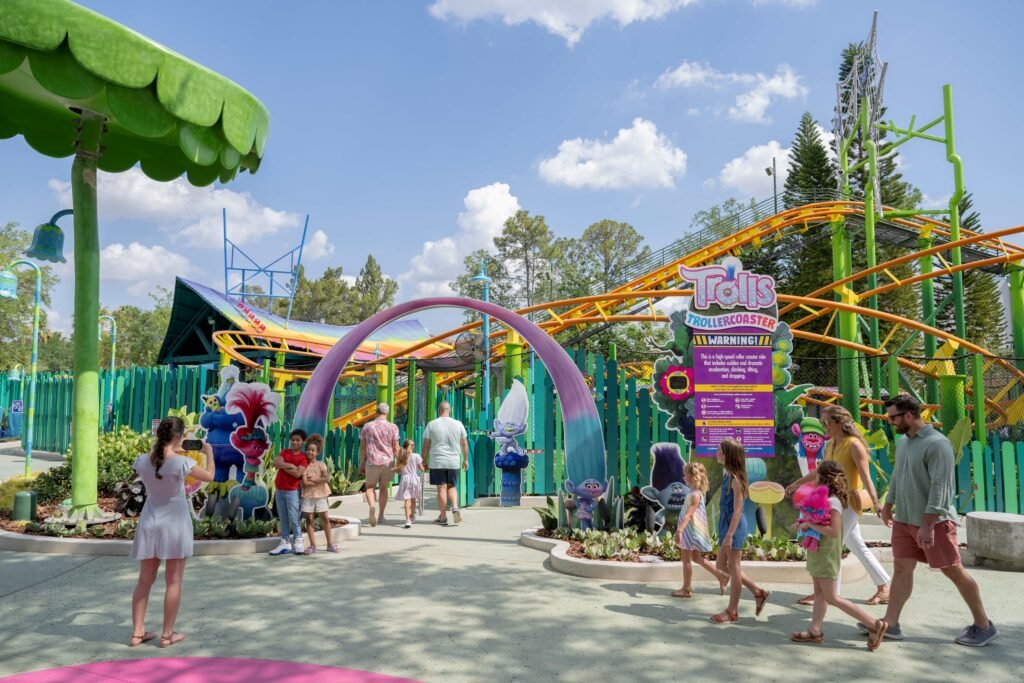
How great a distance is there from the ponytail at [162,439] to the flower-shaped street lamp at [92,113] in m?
3.77

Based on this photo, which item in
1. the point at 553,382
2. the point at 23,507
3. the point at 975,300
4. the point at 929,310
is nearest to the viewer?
the point at 23,507

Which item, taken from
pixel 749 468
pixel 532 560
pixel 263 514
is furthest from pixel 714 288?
pixel 263 514

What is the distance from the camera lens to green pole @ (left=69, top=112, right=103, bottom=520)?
8383mm

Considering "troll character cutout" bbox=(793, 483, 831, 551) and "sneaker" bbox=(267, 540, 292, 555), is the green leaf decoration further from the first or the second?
"troll character cutout" bbox=(793, 483, 831, 551)

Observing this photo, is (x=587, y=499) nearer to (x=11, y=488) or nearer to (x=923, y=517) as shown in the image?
(x=923, y=517)

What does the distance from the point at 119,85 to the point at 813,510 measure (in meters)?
7.01

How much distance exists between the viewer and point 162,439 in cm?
470

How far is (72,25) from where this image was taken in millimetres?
6555

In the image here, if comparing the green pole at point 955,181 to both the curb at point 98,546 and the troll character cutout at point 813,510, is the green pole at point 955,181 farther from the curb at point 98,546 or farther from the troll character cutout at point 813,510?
the curb at point 98,546

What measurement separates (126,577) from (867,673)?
5.90 m

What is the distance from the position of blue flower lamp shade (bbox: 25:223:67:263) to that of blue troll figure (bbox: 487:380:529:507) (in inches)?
262

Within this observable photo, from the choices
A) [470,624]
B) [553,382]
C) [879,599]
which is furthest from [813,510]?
[553,382]

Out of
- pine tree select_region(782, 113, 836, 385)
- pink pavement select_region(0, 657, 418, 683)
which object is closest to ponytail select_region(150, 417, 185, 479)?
pink pavement select_region(0, 657, 418, 683)

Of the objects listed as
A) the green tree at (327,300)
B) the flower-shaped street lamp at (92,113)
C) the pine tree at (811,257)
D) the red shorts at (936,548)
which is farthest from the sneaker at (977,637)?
the green tree at (327,300)
